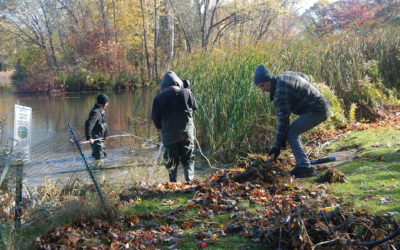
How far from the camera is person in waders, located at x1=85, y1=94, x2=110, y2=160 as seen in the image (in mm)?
8797

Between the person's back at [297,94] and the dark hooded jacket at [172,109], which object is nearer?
the person's back at [297,94]

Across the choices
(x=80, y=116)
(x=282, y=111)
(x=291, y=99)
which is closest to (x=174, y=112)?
(x=282, y=111)

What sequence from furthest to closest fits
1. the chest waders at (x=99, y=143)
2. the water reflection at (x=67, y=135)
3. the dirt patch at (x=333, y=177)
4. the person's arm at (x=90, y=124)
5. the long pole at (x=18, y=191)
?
1. the chest waders at (x=99, y=143)
2. the person's arm at (x=90, y=124)
3. the water reflection at (x=67, y=135)
4. the dirt patch at (x=333, y=177)
5. the long pole at (x=18, y=191)

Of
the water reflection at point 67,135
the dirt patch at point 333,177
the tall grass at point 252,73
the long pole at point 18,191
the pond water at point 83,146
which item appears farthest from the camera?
the tall grass at point 252,73

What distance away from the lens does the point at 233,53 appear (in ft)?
33.6

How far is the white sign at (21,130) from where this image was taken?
5.49m

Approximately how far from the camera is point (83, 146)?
39.8 feet

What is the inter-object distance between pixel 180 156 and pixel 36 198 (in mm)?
2505

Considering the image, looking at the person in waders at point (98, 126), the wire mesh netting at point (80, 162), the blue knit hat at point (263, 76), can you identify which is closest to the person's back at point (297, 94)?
the blue knit hat at point (263, 76)

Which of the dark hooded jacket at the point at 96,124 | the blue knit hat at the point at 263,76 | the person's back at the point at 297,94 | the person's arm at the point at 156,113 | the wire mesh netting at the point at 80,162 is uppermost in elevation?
the blue knit hat at the point at 263,76

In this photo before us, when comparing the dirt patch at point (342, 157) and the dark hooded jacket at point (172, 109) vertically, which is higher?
the dark hooded jacket at point (172, 109)

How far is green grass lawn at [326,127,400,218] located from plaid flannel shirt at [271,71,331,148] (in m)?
1.10

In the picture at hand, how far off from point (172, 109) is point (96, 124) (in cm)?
355

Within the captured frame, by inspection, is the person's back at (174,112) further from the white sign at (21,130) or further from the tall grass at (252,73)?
the tall grass at (252,73)
